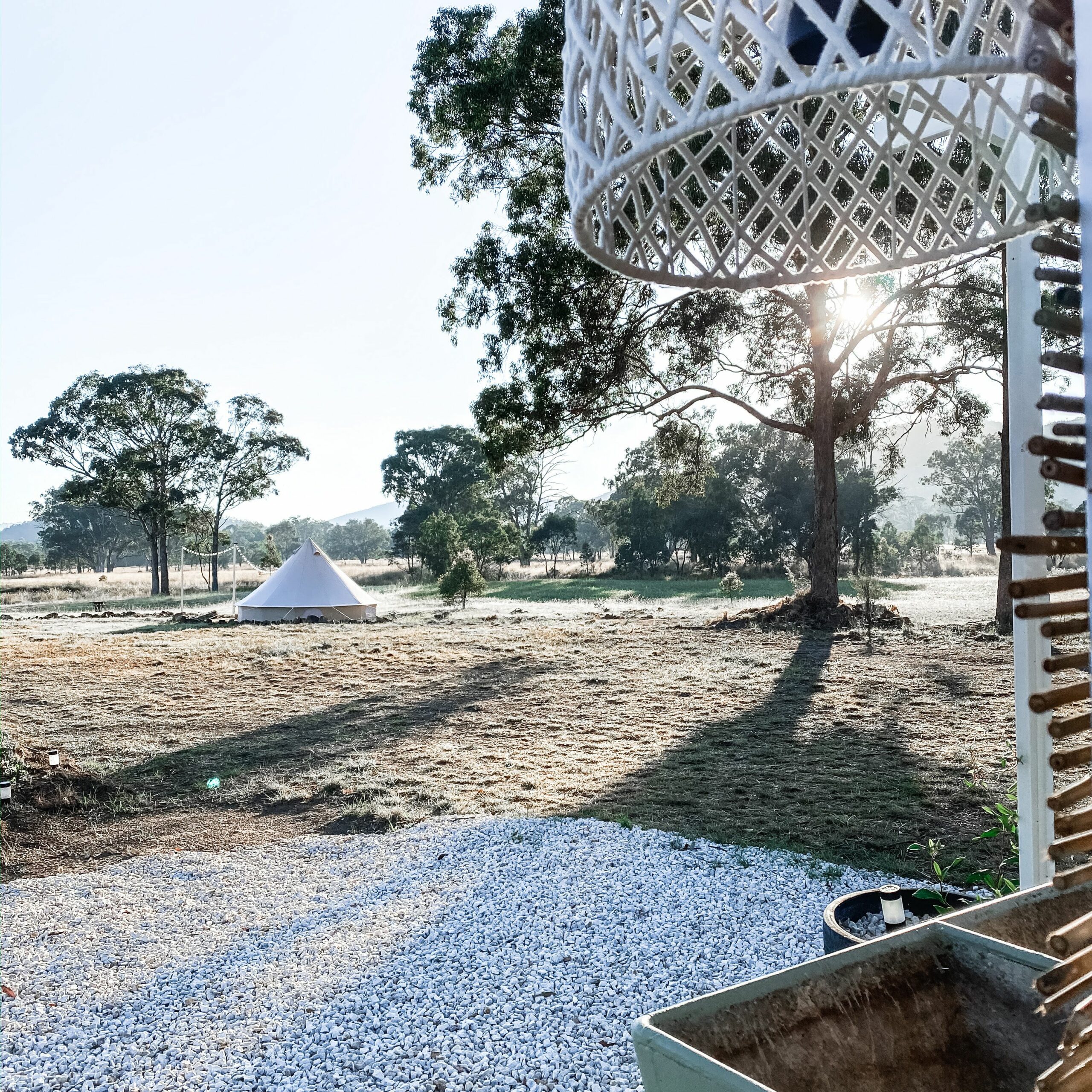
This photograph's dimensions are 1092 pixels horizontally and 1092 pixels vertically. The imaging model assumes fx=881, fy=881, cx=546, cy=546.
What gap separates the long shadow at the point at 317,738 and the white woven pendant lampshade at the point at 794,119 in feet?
14.8

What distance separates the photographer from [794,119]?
1312 mm

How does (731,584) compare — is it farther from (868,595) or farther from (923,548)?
(923,548)

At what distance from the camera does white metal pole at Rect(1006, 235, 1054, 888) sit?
1727 millimetres

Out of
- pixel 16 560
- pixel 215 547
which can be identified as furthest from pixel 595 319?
pixel 16 560

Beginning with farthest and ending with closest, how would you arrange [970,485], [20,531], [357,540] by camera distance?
[20,531] → [357,540] → [970,485]

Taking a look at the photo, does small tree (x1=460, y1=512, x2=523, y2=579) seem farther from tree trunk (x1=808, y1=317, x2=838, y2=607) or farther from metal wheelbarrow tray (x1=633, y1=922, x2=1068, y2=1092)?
metal wheelbarrow tray (x1=633, y1=922, x2=1068, y2=1092)

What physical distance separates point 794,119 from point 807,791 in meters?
3.66

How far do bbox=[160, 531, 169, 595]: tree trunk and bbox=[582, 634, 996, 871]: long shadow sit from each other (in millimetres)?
24421

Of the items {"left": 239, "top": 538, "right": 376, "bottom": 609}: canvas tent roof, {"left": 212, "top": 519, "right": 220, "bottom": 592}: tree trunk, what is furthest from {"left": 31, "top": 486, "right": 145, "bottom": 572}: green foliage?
{"left": 239, "top": 538, "right": 376, "bottom": 609}: canvas tent roof

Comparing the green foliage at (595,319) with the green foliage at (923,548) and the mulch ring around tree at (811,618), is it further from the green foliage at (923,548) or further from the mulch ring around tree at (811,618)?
the green foliage at (923,548)

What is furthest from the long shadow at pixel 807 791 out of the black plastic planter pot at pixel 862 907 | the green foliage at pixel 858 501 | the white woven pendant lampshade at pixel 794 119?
the green foliage at pixel 858 501

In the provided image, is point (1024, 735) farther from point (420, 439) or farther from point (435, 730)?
point (420, 439)

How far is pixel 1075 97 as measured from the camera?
563 mm

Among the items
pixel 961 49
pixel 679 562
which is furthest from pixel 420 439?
pixel 961 49
